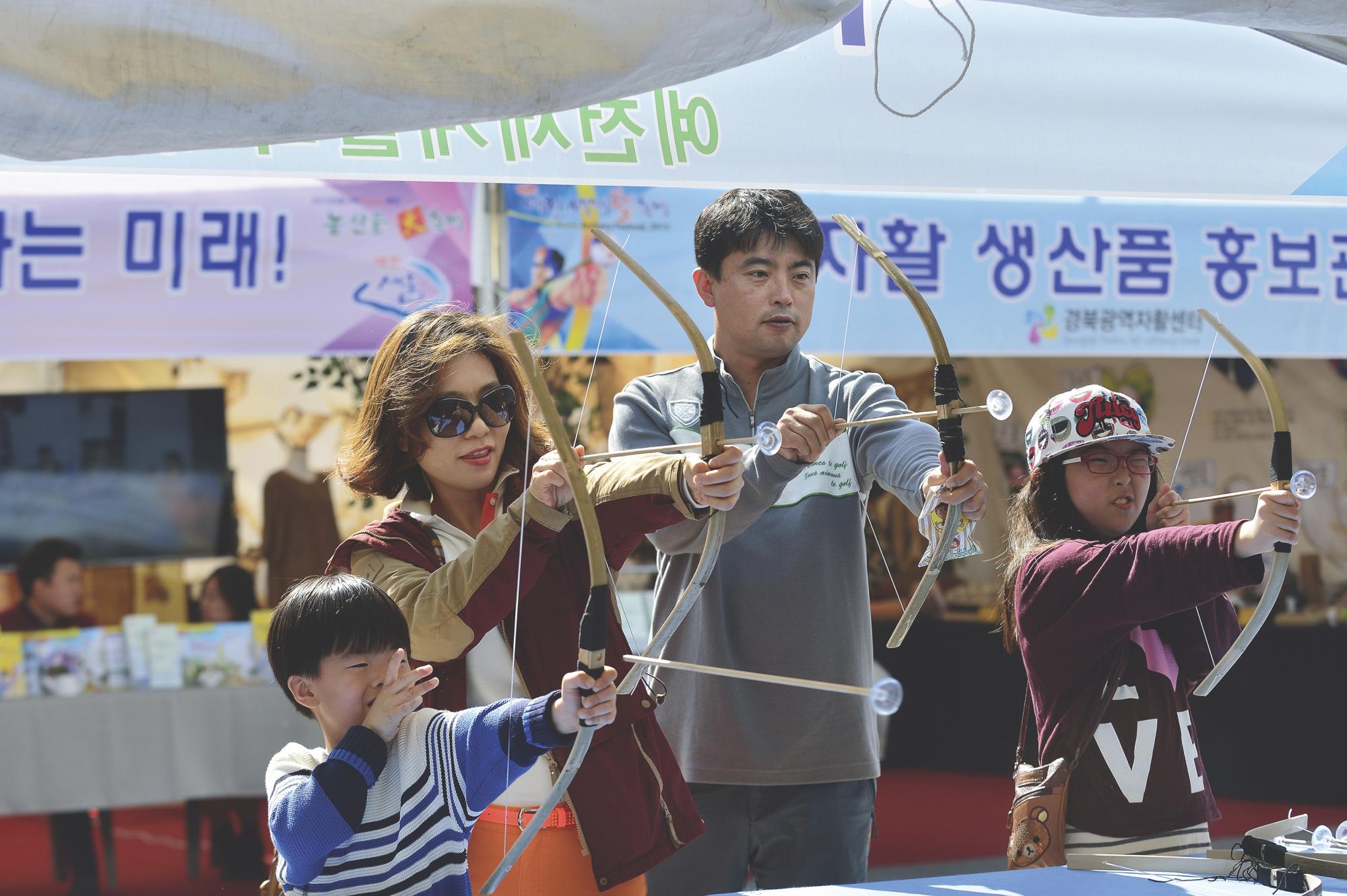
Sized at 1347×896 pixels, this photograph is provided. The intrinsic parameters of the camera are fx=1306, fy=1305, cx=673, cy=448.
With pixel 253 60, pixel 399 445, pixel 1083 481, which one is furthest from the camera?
pixel 1083 481

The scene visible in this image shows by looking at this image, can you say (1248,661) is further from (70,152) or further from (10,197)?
(70,152)

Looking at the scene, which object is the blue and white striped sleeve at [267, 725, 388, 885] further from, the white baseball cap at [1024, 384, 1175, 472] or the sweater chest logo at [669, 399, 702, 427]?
the white baseball cap at [1024, 384, 1175, 472]

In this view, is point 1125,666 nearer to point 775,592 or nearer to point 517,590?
point 775,592

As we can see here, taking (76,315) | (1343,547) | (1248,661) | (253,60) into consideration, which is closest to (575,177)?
(253,60)

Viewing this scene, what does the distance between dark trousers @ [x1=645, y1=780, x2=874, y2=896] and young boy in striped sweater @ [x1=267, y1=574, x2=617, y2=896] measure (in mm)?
599

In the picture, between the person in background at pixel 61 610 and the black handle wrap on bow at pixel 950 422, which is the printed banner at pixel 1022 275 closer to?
the black handle wrap on bow at pixel 950 422

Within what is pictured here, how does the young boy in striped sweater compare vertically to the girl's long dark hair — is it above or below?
below

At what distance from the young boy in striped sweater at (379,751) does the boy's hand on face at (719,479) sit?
0.28 m

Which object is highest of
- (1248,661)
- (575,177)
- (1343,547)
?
(575,177)

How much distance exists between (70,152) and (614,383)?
4.04 meters

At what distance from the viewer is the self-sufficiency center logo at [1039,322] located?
3217 millimetres

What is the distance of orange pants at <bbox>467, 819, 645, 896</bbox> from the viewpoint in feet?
5.37

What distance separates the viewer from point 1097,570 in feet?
6.19

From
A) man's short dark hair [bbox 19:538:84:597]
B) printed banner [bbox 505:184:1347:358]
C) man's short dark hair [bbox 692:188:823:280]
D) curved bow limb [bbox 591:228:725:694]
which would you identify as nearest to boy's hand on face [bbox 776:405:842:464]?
curved bow limb [bbox 591:228:725:694]
